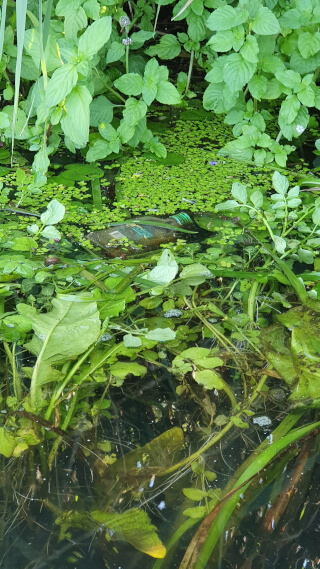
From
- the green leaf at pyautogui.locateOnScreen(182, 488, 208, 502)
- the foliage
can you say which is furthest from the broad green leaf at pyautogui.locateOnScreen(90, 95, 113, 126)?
the green leaf at pyautogui.locateOnScreen(182, 488, 208, 502)

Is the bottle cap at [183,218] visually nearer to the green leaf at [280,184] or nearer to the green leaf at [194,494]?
the green leaf at [280,184]

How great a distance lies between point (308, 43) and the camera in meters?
1.82

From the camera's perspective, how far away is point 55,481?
100 centimetres

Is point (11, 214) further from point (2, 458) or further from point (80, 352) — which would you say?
point (2, 458)

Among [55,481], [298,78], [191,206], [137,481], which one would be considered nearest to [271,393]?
[137,481]

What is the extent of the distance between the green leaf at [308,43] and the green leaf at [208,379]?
1.13 m

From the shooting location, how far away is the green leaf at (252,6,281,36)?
1715 millimetres

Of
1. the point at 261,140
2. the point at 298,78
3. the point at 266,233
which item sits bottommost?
the point at 266,233

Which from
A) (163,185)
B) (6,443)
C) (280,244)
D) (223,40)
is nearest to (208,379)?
(6,443)

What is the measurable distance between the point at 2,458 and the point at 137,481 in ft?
0.79

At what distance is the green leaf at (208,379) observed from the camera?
1.19 meters

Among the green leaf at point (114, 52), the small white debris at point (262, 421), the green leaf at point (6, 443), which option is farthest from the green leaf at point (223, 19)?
the green leaf at point (6, 443)

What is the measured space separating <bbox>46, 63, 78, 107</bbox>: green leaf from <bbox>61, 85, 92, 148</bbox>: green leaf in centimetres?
5

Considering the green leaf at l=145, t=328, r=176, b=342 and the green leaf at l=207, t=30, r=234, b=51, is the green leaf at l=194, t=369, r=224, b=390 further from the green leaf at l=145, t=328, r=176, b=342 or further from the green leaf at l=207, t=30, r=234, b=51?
the green leaf at l=207, t=30, r=234, b=51
